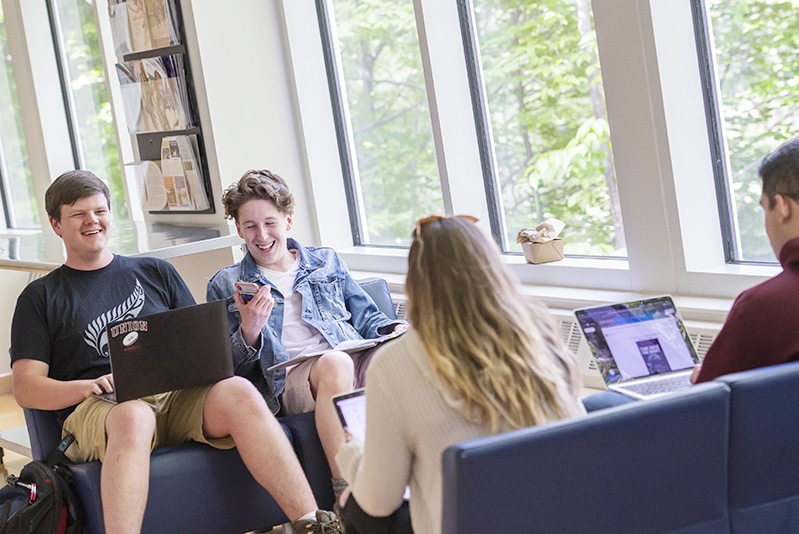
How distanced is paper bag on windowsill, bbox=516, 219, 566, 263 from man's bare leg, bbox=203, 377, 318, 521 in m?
1.48

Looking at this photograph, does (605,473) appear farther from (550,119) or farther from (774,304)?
(550,119)

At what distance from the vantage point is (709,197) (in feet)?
11.3

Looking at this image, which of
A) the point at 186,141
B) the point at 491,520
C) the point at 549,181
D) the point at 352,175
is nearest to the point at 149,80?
the point at 186,141

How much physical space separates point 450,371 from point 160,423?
1.55 metres

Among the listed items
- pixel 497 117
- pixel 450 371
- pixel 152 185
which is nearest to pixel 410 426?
pixel 450 371

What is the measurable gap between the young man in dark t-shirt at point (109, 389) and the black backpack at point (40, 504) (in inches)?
5.1

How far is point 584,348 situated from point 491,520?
2008 millimetres

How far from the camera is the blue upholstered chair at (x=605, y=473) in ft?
5.32

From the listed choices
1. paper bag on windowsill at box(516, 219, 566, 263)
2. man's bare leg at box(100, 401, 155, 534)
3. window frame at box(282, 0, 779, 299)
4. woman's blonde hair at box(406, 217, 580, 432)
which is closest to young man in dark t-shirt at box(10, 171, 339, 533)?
man's bare leg at box(100, 401, 155, 534)

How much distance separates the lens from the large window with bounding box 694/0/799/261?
317 cm

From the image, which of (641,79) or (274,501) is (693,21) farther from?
(274,501)

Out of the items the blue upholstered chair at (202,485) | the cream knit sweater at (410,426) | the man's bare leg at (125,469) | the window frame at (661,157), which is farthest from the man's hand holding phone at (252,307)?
the cream knit sweater at (410,426)

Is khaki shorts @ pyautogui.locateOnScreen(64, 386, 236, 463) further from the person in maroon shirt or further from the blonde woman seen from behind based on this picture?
the person in maroon shirt

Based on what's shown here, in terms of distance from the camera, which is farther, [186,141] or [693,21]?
[186,141]
